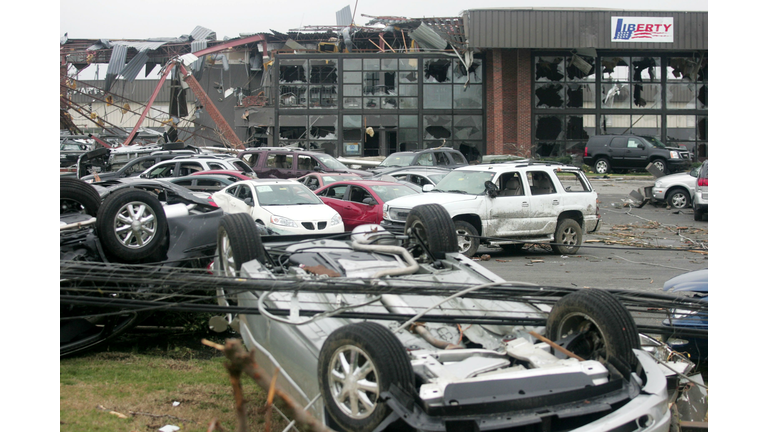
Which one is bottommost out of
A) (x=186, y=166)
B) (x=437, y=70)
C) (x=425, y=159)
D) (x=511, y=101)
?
(x=186, y=166)

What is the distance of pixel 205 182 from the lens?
16703mm

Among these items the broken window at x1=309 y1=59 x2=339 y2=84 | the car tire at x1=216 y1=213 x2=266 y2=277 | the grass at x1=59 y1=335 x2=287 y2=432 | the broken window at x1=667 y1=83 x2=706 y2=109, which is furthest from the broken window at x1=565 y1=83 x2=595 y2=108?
the car tire at x1=216 y1=213 x2=266 y2=277

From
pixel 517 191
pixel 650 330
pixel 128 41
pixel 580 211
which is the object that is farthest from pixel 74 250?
pixel 128 41

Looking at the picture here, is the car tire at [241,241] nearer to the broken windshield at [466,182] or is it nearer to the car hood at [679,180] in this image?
the broken windshield at [466,182]

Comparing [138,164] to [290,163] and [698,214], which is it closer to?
[290,163]

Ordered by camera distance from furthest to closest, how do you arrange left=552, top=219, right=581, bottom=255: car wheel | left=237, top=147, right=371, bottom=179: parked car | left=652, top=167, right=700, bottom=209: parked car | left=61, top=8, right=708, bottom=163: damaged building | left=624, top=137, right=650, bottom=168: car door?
left=61, top=8, right=708, bottom=163: damaged building < left=624, top=137, right=650, bottom=168: car door < left=652, top=167, right=700, bottom=209: parked car < left=237, top=147, right=371, bottom=179: parked car < left=552, top=219, right=581, bottom=255: car wheel

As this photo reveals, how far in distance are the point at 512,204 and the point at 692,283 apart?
6386mm

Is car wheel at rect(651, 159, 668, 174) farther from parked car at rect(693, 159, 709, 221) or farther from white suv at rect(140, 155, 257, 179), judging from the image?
white suv at rect(140, 155, 257, 179)

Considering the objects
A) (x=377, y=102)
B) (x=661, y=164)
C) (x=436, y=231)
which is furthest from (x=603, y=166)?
(x=436, y=231)

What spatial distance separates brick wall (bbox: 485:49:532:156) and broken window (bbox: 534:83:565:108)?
852 millimetres

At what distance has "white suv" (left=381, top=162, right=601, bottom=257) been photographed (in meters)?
13.0

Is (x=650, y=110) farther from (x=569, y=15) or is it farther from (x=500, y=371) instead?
(x=500, y=371)

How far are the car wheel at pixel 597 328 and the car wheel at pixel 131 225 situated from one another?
5020 millimetres

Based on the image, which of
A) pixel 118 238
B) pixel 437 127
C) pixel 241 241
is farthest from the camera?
pixel 437 127
